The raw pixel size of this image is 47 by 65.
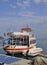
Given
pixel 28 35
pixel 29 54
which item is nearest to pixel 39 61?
pixel 29 54

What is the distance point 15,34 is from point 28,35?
3809 millimetres

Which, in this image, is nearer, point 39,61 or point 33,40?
point 39,61

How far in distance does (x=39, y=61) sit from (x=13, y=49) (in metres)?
28.9

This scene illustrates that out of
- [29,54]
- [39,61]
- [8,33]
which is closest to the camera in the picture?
[39,61]

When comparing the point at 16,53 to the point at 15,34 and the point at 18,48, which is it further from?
the point at 15,34

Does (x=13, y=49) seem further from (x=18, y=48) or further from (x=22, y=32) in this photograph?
(x=22, y=32)

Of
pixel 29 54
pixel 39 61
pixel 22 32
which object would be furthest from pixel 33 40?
pixel 39 61

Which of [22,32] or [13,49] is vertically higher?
[22,32]

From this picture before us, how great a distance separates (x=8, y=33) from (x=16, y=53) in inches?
274

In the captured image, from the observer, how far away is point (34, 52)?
2290 inches

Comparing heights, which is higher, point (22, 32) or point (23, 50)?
point (22, 32)

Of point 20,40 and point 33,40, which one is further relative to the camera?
point 33,40

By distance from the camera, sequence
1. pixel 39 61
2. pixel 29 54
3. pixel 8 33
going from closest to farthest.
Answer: pixel 39 61
pixel 29 54
pixel 8 33

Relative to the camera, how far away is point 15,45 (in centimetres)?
A: 5916
